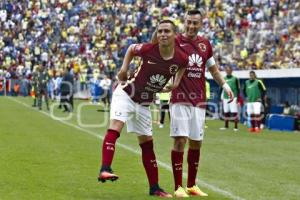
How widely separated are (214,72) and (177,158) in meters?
1.25

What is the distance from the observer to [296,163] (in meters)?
14.4

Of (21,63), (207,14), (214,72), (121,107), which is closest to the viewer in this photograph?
(121,107)

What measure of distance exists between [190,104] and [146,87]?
0.63m

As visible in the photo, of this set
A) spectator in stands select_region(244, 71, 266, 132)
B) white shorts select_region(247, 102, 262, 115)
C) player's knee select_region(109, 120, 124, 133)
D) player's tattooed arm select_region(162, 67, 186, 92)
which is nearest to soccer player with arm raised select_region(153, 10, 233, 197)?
player's tattooed arm select_region(162, 67, 186, 92)

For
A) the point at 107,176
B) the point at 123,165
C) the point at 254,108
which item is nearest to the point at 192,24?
the point at 107,176

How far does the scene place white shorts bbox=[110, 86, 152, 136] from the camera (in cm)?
949

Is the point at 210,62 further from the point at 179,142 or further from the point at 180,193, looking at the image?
the point at 180,193

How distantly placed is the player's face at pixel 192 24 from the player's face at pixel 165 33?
0.59 meters

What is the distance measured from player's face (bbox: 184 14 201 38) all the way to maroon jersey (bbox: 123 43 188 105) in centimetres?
35

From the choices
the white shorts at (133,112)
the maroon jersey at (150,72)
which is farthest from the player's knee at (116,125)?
the maroon jersey at (150,72)

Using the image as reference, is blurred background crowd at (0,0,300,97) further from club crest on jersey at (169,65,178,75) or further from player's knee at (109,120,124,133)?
player's knee at (109,120,124,133)

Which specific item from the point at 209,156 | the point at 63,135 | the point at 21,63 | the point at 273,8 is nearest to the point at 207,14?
the point at 273,8

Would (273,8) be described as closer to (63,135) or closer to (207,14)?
(207,14)

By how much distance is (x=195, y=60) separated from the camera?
32.4 feet
